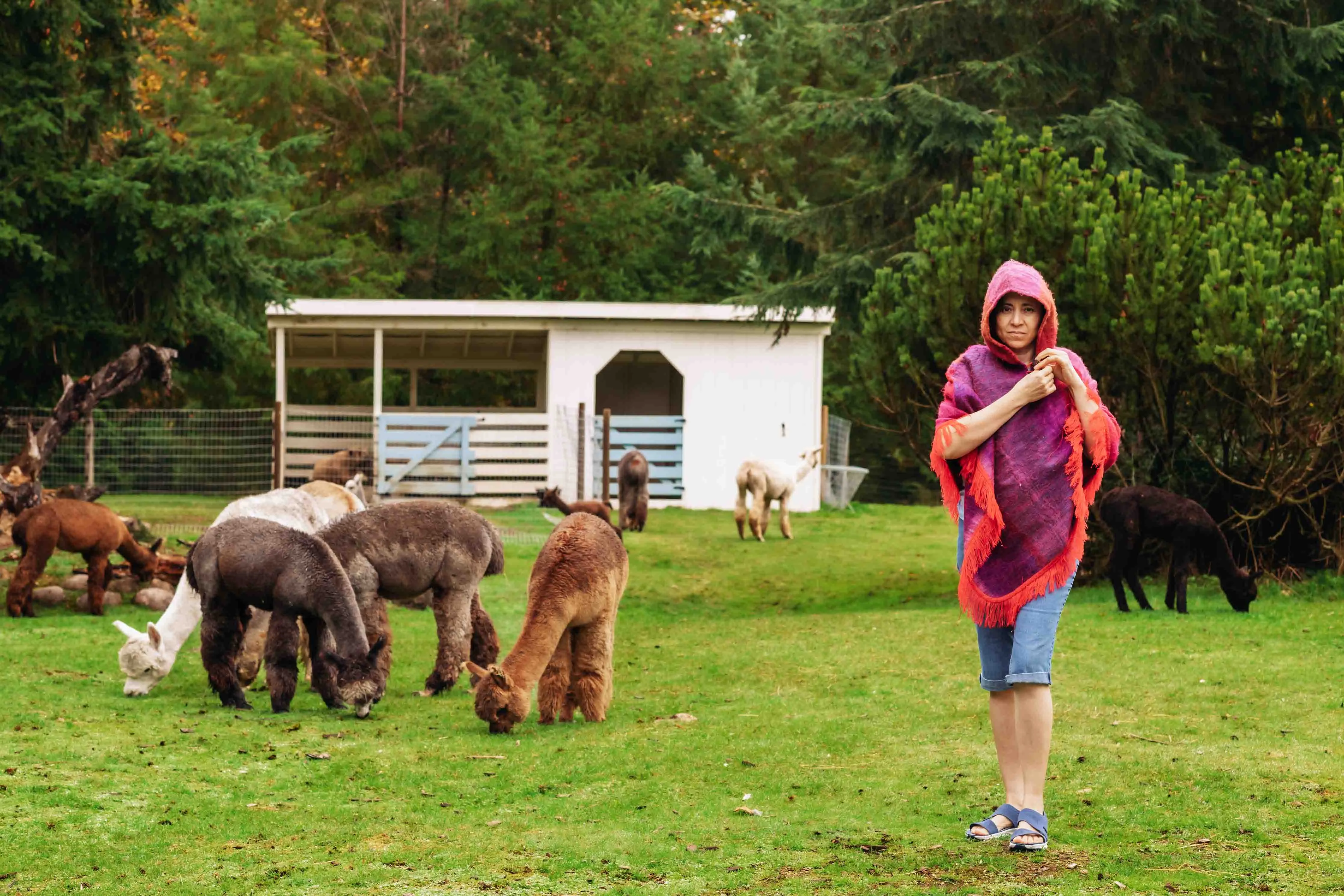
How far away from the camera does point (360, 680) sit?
9.23m

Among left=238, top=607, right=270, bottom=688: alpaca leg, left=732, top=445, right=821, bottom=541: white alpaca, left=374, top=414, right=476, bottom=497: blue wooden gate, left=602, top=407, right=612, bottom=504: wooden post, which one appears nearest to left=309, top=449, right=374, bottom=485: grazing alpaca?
left=374, top=414, right=476, bottom=497: blue wooden gate

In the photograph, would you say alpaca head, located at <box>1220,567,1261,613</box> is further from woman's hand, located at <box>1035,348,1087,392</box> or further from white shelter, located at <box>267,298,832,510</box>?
white shelter, located at <box>267,298,832,510</box>

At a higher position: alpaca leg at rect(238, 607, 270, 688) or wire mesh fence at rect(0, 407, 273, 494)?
wire mesh fence at rect(0, 407, 273, 494)

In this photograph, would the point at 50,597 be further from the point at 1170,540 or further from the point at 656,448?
the point at 656,448

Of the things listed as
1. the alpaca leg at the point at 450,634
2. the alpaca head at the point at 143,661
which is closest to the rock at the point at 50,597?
the alpaca head at the point at 143,661

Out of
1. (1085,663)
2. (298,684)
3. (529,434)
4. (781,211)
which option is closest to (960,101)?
(781,211)

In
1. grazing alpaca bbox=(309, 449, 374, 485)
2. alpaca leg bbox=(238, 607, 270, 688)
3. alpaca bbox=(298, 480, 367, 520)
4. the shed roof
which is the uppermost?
the shed roof

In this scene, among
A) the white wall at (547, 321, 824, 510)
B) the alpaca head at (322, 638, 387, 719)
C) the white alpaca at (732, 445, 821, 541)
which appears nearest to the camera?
the alpaca head at (322, 638, 387, 719)

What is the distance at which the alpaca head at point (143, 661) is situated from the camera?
10109 mm

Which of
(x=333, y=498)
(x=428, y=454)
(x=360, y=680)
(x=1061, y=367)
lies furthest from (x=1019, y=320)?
(x=428, y=454)

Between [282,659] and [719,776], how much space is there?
3272 mm

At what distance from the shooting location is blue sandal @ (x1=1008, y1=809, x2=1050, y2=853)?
18.4ft

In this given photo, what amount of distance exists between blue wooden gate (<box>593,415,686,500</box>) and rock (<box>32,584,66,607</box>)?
12.3 metres

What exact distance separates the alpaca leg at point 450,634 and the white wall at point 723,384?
16.2 meters
